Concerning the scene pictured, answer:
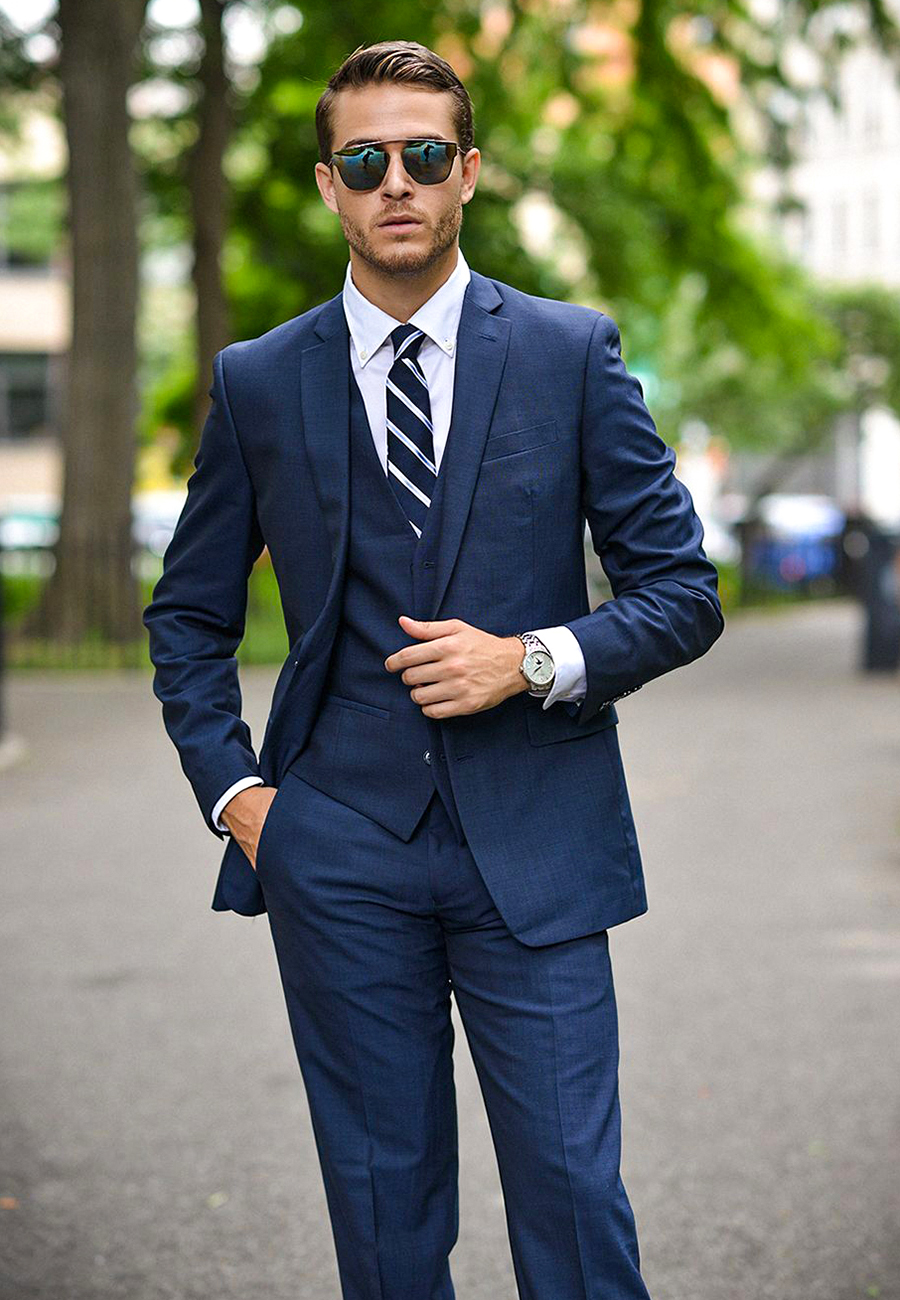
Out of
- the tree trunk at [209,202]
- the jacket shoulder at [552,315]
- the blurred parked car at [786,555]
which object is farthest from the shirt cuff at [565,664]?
the blurred parked car at [786,555]

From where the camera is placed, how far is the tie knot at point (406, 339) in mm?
2756

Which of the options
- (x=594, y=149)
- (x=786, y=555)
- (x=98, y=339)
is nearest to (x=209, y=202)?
(x=98, y=339)

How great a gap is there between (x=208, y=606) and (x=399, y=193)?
67 centimetres

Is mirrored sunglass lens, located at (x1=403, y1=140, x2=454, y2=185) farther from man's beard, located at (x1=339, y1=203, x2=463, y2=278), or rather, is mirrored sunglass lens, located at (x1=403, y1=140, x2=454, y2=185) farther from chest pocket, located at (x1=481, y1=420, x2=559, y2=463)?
chest pocket, located at (x1=481, y1=420, x2=559, y2=463)

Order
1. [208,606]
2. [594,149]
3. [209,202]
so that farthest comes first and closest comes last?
1. [594,149]
2. [209,202]
3. [208,606]

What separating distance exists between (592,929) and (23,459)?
4998 cm

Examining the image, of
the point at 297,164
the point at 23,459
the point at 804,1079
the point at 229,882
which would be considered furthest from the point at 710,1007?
the point at 23,459

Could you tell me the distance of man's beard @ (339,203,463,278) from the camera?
2.68 m

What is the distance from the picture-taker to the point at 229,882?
2926 mm

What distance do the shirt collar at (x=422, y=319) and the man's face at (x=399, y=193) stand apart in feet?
0.22

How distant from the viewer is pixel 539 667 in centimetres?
261

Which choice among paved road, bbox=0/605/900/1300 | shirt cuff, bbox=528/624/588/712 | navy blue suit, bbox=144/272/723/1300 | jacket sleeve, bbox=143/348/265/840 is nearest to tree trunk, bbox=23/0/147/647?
paved road, bbox=0/605/900/1300

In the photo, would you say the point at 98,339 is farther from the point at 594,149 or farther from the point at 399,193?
the point at 399,193

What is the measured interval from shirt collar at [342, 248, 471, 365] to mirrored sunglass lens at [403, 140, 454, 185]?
153 mm
